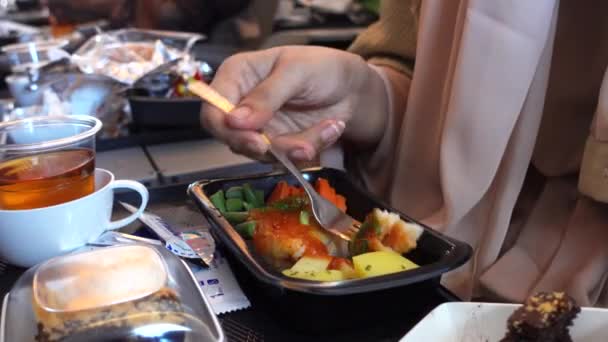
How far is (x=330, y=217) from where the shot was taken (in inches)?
22.4

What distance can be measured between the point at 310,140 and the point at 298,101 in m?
0.06

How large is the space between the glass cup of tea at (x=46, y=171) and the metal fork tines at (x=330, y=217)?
0.20m

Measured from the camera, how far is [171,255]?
474 mm

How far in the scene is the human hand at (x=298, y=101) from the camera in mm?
614

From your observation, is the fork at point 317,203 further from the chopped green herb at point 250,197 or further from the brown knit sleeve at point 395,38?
the brown knit sleeve at point 395,38

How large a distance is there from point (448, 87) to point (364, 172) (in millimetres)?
221

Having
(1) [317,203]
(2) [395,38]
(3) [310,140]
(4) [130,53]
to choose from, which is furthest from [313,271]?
(4) [130,53]

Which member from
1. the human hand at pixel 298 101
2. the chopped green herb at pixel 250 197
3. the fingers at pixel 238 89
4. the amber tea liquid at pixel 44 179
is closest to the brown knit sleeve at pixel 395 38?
the human hand at pixel 298 101

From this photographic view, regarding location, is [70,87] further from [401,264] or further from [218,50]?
[401,264]

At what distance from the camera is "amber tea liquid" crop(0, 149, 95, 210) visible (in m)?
0.54

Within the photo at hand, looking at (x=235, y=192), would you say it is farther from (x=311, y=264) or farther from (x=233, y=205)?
(x=311, y=264)

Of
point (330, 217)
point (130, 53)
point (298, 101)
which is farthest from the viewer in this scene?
point (130, 53)

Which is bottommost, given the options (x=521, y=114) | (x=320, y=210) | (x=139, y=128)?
(x=139, y=128)

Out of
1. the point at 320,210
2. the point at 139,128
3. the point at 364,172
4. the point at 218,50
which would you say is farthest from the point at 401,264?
the point at 218,50
